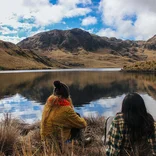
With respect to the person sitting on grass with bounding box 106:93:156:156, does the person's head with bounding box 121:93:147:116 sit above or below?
above

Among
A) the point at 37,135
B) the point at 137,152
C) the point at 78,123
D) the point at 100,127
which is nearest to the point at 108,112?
the point at 100,127

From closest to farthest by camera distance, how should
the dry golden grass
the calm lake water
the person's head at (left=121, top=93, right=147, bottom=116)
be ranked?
the person's head at (left=121, top=93, right=147, bottom=116) < the calm lake water < the dry golden grass

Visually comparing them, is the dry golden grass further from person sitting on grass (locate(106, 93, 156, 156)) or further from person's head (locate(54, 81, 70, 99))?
person sitting on grass (locate(106, 93, 156, 156))

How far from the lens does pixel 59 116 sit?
6383mm

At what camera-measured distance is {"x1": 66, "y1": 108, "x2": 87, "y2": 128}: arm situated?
21.1 ft

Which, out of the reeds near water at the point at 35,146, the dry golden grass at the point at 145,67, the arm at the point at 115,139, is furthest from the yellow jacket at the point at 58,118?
the dry golden grass at the point at 145,67

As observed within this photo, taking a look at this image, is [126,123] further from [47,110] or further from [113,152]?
[47,110]

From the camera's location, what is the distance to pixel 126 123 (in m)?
4.38

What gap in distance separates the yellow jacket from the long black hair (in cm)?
221

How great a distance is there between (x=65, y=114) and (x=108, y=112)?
46.3 ft

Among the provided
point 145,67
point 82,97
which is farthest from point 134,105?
point 145,67

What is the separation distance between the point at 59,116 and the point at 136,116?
2.55 metres

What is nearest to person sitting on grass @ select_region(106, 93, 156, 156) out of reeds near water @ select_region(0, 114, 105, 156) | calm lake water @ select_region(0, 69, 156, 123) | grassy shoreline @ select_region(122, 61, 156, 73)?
reeds near water @ select_region(0, 114, 105, 156)

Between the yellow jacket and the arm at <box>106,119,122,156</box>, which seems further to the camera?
the yellow jacket
